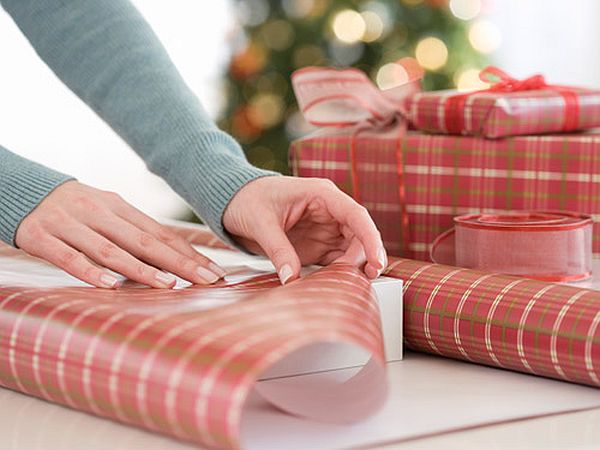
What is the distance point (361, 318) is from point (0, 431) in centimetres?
26

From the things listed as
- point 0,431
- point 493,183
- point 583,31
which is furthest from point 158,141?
point 583,31

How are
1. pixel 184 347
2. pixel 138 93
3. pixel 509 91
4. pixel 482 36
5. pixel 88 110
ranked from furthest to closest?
pixel 88 110, pixel 482 36, pixel 509 91, pixel 138 93, pixel 184 347

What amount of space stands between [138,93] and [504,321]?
1.72 feet

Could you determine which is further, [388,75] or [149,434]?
[388,75]

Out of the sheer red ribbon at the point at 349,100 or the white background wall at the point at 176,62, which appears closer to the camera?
the sheer red ribbon at the point at 349,100

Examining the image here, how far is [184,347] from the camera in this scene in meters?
0.62

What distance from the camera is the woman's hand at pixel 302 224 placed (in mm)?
913

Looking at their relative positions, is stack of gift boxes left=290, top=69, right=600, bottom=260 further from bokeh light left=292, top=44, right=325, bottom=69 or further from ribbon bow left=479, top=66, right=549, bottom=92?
bokeh light left=292, top=44, right=325, bottom=69

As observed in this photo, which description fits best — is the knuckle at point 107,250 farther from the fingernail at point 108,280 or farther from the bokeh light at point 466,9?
the bokeh light at point 466,9

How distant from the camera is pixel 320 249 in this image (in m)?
0.99

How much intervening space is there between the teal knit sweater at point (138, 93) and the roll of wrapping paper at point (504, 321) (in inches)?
9.0

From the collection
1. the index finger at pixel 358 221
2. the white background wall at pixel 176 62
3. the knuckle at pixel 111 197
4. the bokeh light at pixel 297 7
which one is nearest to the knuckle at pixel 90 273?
the knuckle at pixel 111 197

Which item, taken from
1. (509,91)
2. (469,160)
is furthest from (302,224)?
(509,91)

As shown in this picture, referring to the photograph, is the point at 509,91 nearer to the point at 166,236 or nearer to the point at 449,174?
the point at 449,174
